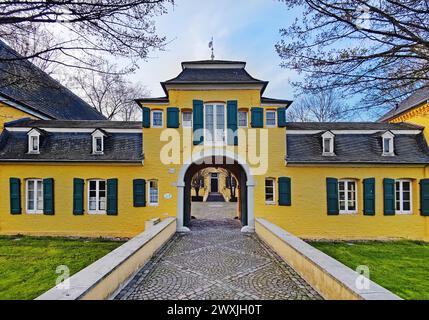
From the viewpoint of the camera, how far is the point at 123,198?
12.4m

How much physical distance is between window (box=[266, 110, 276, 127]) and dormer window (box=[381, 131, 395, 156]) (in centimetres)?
546

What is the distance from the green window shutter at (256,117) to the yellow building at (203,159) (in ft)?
0.15

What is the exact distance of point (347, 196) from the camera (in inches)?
501

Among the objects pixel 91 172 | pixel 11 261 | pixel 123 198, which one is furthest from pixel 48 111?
pixel 11 261

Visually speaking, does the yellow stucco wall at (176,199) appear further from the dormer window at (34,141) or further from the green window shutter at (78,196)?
the dormer window at (34,141)

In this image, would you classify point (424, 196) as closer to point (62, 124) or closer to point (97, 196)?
point (97, 196)

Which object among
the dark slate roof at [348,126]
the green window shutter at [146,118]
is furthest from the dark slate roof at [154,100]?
the dark slate roof at [348,126]

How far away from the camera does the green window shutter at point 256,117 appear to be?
12.2 metres

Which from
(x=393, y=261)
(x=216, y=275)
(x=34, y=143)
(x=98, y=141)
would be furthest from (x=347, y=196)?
(x=34, y=143)

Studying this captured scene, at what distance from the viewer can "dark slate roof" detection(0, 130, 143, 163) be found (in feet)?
40.3

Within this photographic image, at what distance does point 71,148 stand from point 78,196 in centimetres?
240

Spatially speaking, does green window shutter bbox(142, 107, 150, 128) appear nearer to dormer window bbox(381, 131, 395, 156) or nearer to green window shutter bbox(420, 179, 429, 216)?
dormer window bbox(381, 131, 395, 156)
